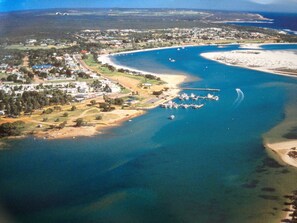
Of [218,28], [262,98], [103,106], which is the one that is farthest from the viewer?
[218,28]

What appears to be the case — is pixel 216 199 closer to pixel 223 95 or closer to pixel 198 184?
pixel 198 184

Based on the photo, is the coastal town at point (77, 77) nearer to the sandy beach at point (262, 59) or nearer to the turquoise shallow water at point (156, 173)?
the turquoise shallow water at point (156, 173)

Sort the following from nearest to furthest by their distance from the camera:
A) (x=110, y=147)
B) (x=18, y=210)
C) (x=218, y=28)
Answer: (x=18, y=210), (x=110, y=147), (x=218, y=28)

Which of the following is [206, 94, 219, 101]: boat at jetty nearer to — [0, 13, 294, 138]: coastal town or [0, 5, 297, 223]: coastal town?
[0, 5, 297, 223]: coastal town

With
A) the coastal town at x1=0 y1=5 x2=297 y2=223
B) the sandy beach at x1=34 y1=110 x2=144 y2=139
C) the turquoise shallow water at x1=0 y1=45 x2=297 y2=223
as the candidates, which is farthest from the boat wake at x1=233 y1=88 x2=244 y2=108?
the sandy beach at x1=34 y1=110 x2=144 y2=139

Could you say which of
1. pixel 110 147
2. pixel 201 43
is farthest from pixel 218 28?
pixel 110 147

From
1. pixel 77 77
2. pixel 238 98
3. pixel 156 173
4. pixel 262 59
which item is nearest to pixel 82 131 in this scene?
pixel 156 173

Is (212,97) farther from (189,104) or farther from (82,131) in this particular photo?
(82,131)
